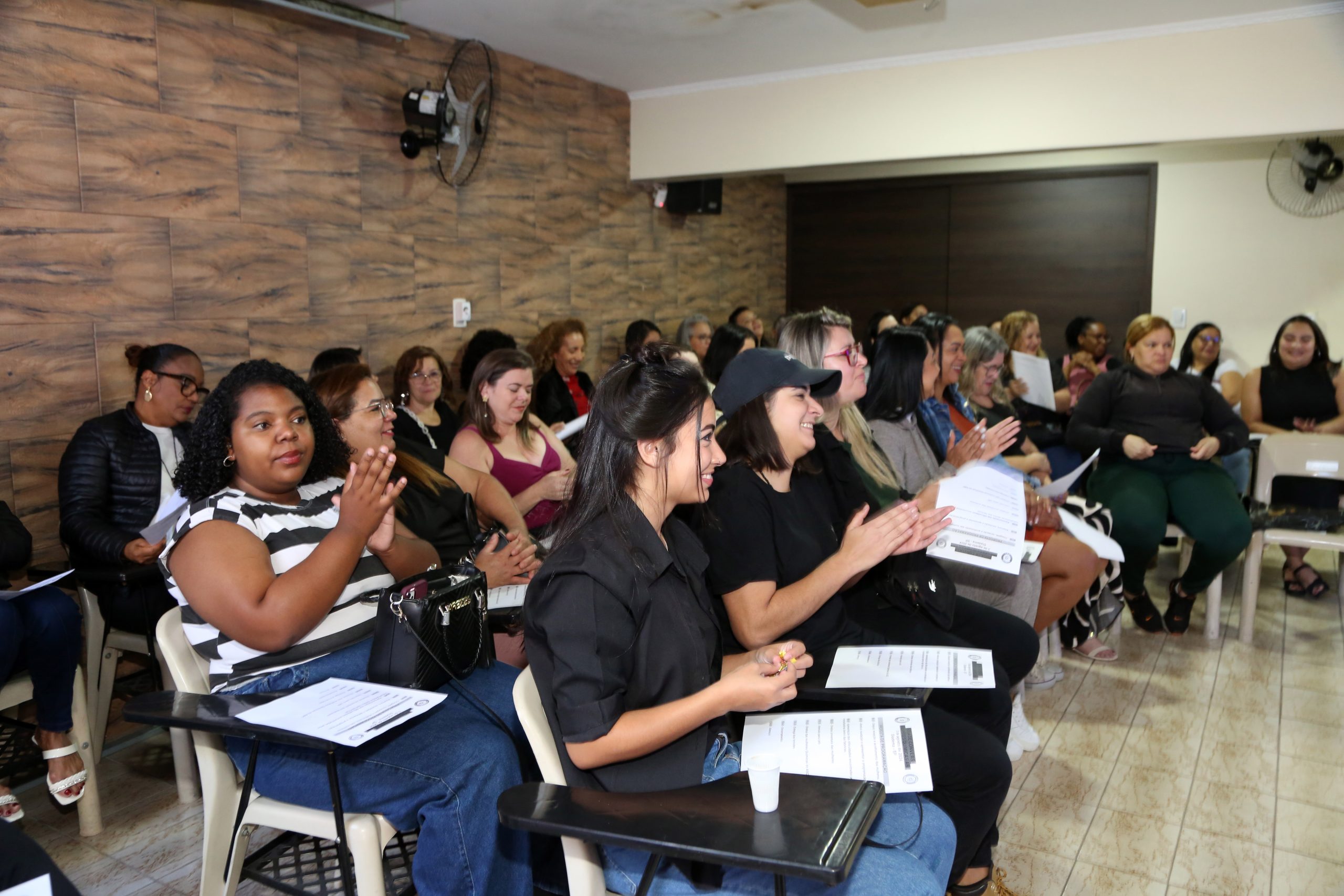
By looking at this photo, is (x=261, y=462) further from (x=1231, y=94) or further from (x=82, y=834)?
(x=1231, y=94)

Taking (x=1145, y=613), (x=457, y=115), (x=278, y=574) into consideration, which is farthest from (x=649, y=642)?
(x=457, y=115)

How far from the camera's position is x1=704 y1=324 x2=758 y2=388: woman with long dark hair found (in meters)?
4.84

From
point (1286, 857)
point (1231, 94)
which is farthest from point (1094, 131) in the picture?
point (1286, 857)

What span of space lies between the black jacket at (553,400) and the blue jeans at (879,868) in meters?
3.45

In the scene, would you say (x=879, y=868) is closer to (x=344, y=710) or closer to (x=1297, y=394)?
(x=344, y=710)

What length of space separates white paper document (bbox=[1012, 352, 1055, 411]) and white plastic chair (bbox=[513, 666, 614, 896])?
3.81m

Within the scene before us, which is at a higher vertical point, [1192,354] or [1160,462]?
[1192,354]

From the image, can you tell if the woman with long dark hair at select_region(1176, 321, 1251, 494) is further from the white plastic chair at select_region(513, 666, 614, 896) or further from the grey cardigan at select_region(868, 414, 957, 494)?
the white plastic chair at select_region(513, 666, 614, 896)

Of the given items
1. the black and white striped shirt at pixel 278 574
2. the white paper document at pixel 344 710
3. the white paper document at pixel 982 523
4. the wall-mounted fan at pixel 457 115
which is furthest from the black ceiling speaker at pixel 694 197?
the white paper document at pixel 344 710

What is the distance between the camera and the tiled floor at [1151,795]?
7.30 ft

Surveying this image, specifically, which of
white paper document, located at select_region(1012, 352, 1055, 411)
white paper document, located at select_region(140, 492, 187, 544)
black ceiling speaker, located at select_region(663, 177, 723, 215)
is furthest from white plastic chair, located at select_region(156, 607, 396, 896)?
black ceiling speaker, located at select_region(663, 177, 723, 215)

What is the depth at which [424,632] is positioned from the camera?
5.82 feet

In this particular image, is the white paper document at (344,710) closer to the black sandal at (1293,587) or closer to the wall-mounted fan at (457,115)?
the wall-mounted fan at (457,115)

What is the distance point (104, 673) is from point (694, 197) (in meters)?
4.47
